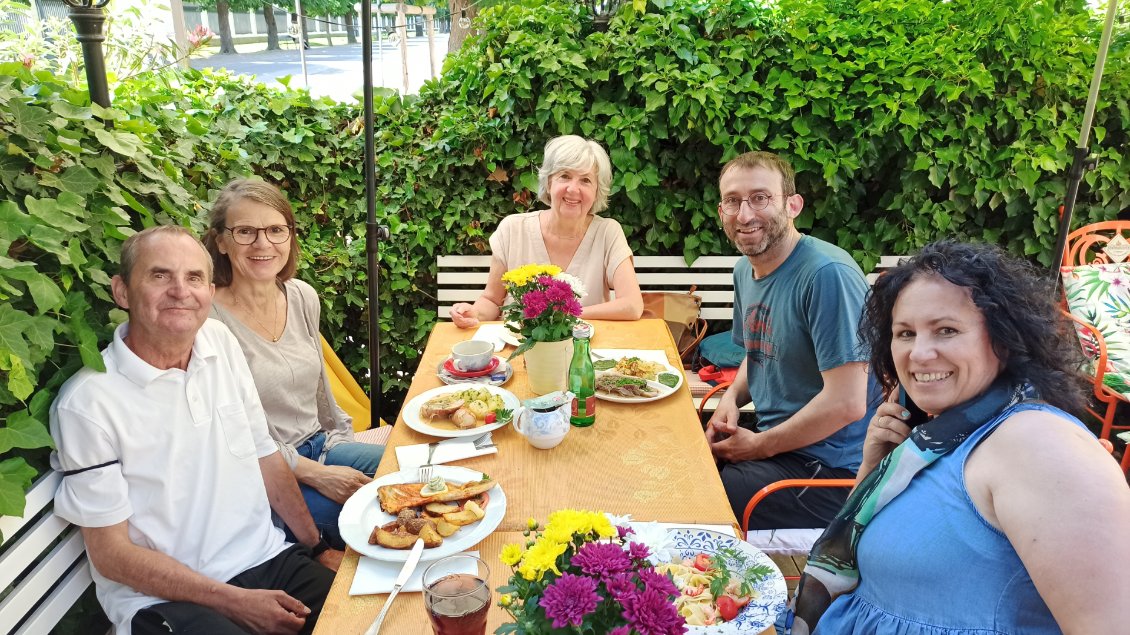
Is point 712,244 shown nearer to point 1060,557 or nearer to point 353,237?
point 353,237

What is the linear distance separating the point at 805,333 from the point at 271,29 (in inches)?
280

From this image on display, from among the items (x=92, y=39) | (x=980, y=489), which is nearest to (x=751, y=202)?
(x=980, y=489)

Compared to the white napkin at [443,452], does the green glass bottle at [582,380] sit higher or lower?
higher

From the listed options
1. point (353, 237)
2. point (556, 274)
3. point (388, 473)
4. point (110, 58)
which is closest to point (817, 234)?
point (556, 274)

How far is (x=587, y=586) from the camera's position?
2.52 ft

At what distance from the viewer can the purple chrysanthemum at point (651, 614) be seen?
760mm

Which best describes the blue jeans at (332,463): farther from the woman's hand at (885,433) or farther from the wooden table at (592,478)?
the woman's hand at (885,433)

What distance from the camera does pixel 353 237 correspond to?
3.77m

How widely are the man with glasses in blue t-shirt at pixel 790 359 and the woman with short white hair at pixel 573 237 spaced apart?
713 millimetres

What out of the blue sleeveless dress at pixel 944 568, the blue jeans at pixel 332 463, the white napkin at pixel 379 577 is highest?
the blue sleeveless dress at pixel 944 568

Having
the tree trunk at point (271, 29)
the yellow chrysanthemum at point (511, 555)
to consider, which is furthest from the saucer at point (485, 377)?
the tree trunk at point (271, 29)

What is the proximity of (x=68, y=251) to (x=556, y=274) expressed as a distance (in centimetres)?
119

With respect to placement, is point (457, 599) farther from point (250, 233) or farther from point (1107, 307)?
point (1107, 307)

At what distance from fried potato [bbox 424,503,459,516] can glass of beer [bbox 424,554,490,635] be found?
14.8 inches
